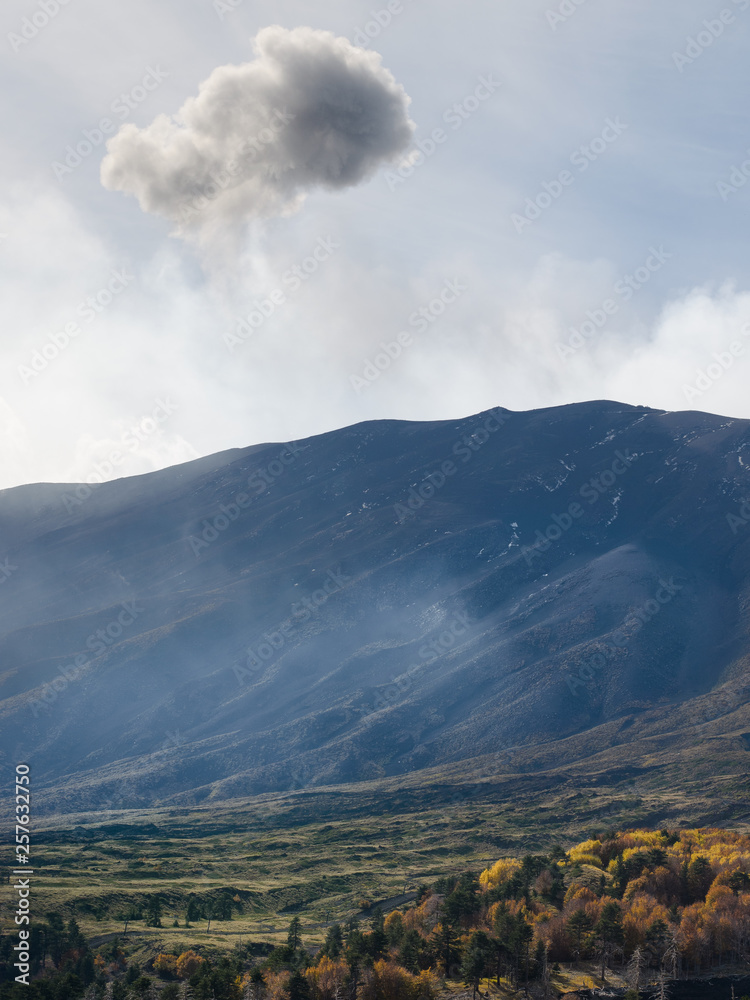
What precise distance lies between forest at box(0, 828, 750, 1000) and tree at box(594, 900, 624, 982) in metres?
0.10

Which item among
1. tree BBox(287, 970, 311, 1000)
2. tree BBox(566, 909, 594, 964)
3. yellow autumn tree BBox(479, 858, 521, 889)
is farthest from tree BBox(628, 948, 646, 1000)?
tree BBox(287, 970, 311, 1000)

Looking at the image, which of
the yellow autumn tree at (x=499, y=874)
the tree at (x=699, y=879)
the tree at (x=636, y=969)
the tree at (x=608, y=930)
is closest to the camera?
the tree at (x=636, y=969)

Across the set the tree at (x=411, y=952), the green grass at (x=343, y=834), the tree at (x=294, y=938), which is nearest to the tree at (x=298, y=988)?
the tree at (x=411, y=952)

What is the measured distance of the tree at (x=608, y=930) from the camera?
6712cm

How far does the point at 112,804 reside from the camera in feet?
611

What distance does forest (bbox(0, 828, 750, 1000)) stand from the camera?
60.5 metres

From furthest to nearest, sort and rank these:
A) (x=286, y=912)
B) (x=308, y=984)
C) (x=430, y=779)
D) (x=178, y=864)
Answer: (x=430, y=779), (x=178, y=864), (x=286, y=912), (x=308, y=984)

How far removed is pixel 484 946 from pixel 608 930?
1098cm

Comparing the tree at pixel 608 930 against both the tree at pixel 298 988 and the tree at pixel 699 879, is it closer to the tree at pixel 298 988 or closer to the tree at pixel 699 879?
the tree at pixel 699 879

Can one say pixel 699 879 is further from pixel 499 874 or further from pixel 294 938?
pixel 294 938

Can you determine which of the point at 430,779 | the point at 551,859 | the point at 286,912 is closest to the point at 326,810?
the point at 430,779

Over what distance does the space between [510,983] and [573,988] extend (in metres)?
4.98

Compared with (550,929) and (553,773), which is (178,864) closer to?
(550,929)

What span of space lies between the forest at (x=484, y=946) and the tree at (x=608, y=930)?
10 centimetres
